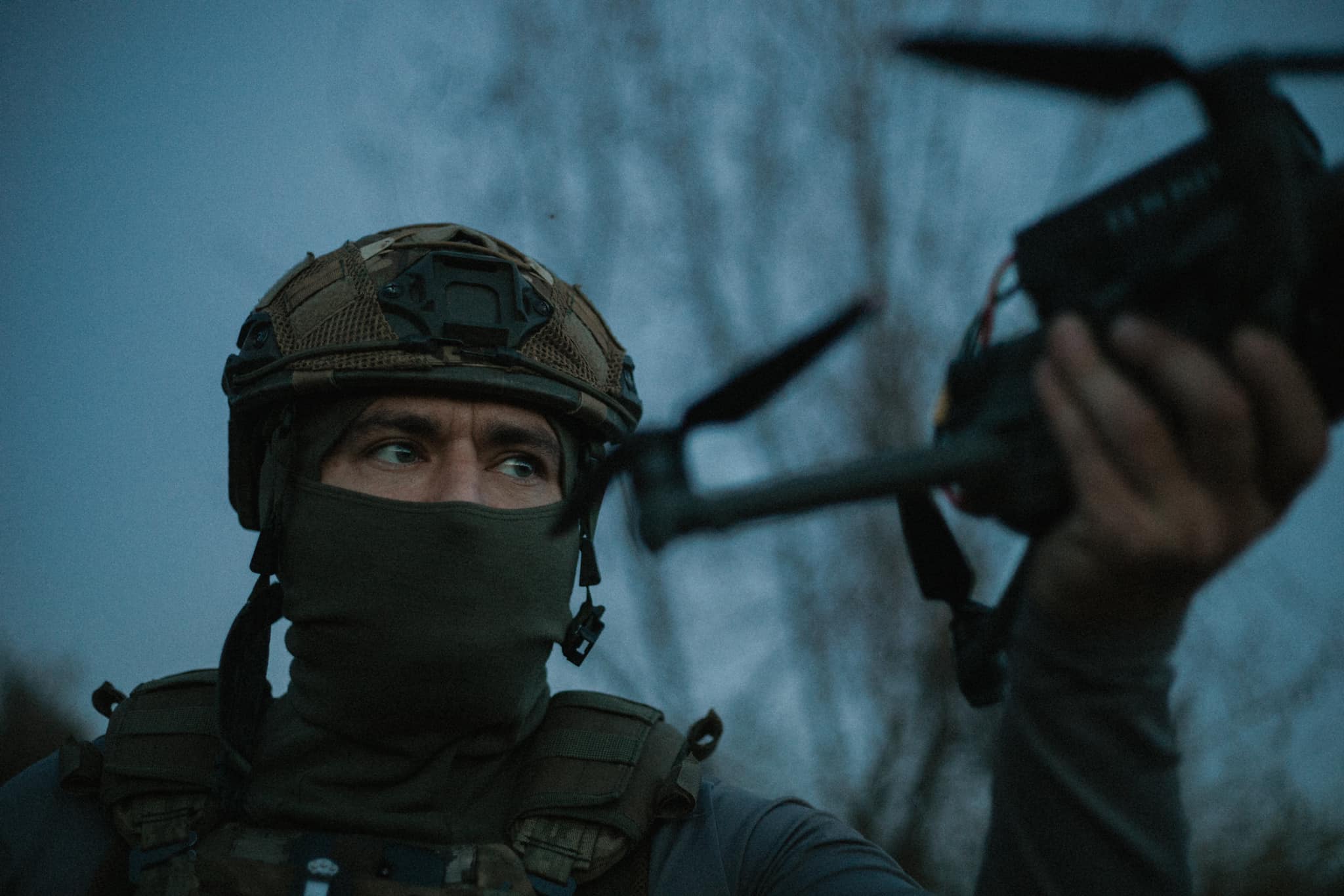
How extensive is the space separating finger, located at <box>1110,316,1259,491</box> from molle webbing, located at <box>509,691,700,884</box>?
155 centimetres

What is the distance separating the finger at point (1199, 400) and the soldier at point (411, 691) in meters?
1.19

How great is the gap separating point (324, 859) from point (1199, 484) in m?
2.01

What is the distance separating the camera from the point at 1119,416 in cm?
118

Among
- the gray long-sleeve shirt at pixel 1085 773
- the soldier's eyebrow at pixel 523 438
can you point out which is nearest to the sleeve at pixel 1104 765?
the gray long-sleeve shirt at pixel 1085 773

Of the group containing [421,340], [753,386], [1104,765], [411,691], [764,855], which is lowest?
[764,855]

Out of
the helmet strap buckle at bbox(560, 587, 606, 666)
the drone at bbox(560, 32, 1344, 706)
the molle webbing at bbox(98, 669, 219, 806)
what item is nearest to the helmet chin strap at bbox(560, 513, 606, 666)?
the helmet strap buckle at bbox(560, 587, 606, 666)

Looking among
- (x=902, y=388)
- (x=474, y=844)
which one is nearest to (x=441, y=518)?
(x=474, y=844)

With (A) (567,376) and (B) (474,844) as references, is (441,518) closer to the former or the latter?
(A) (567,376)

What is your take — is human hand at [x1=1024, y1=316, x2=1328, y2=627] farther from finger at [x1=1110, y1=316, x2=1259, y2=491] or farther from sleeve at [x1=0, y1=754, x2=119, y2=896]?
sleeve at [x1=0, y1=754, x2=119, y2=896]

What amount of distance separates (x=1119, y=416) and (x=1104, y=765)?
46 centimetres

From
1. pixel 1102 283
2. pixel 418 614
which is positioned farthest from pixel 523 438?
pixel 1102 283

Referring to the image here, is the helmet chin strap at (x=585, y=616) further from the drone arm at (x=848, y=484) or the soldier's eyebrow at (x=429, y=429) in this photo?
the drone arm at (x=848, y=484)

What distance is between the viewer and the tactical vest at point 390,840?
2.34m

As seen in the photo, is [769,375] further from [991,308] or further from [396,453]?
[396,453]
